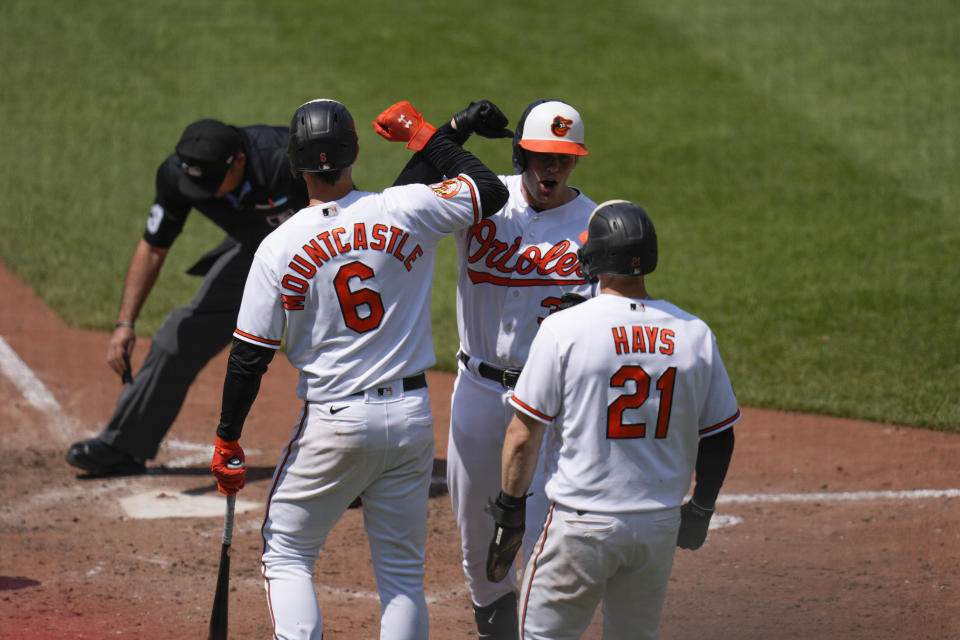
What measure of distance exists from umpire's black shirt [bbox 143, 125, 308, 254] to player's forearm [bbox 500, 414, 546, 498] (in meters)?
2.95

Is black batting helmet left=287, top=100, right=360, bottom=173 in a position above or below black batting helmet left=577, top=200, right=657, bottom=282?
above

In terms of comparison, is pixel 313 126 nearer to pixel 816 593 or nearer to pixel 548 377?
pixel 548 377

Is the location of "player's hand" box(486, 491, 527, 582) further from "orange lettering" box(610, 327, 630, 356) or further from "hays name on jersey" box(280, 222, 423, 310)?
"hays name on jersey" box(280, 222, 423, 310)

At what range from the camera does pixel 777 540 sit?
516 centimetres

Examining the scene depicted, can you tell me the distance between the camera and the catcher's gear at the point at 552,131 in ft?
12.8

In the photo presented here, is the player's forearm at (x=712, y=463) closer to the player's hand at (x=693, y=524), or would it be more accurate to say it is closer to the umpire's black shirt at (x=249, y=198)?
the player's hand at (x=693, y=524)

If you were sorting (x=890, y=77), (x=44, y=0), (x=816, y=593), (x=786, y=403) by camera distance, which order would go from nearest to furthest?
(x=816, y=593)
(x=786, y=403)
(x=890, y=77)
(x=44, y=0)

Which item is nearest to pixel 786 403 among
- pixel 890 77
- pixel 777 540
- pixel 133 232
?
pixel 777 540

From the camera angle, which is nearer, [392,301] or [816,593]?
[392,301]

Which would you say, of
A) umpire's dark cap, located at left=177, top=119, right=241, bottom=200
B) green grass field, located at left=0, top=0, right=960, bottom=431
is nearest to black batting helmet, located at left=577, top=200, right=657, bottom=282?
umpire's dark cap, located at left=177, top=119, right=241, bottom=200

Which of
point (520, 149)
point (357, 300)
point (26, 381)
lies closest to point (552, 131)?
point (520, 149)

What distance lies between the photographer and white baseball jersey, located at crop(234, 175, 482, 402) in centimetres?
352

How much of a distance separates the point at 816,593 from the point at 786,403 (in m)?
2.57

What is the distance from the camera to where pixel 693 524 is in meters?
3.39
